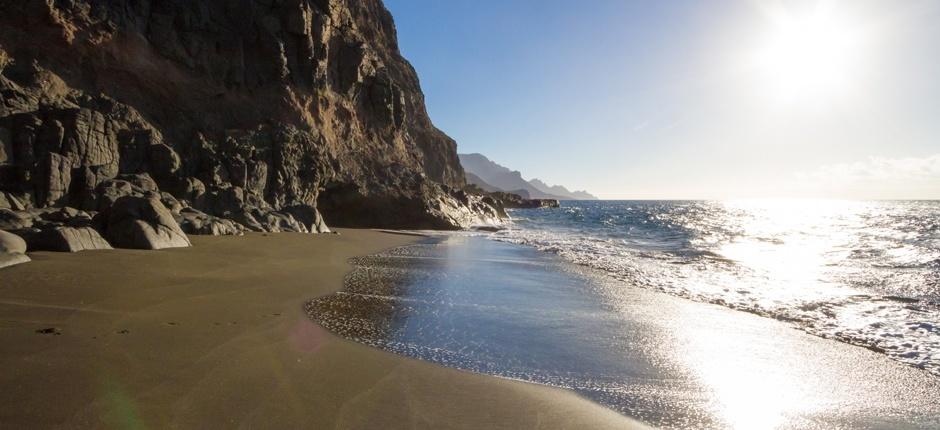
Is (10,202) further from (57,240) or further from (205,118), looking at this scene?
(205,118)

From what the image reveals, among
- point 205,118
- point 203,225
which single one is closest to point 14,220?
point 203,225

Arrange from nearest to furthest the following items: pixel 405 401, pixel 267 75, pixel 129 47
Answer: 1. pixel 405 401
2. pixel 129 47
3. pixel 267 75

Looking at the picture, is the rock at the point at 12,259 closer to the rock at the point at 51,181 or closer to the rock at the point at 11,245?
the rock at the point at 11,245

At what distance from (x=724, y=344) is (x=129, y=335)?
6.29m

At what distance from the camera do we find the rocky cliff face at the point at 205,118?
14.5m

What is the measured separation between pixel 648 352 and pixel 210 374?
4.21 m

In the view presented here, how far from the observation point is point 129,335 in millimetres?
4293

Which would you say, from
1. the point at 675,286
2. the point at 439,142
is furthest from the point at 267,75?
the point at 439,142

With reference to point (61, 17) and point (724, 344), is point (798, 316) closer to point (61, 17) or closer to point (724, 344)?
point (724, 344)

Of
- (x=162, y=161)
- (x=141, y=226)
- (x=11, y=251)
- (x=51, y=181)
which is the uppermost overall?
(x=162, y=161)

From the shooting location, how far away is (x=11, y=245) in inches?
293

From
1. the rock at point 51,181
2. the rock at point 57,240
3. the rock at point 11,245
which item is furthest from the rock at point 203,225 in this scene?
the rock at point 11,245

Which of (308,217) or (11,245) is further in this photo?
(308,217)

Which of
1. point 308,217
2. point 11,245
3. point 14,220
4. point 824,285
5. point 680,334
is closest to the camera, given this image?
Answer: point 680,334
